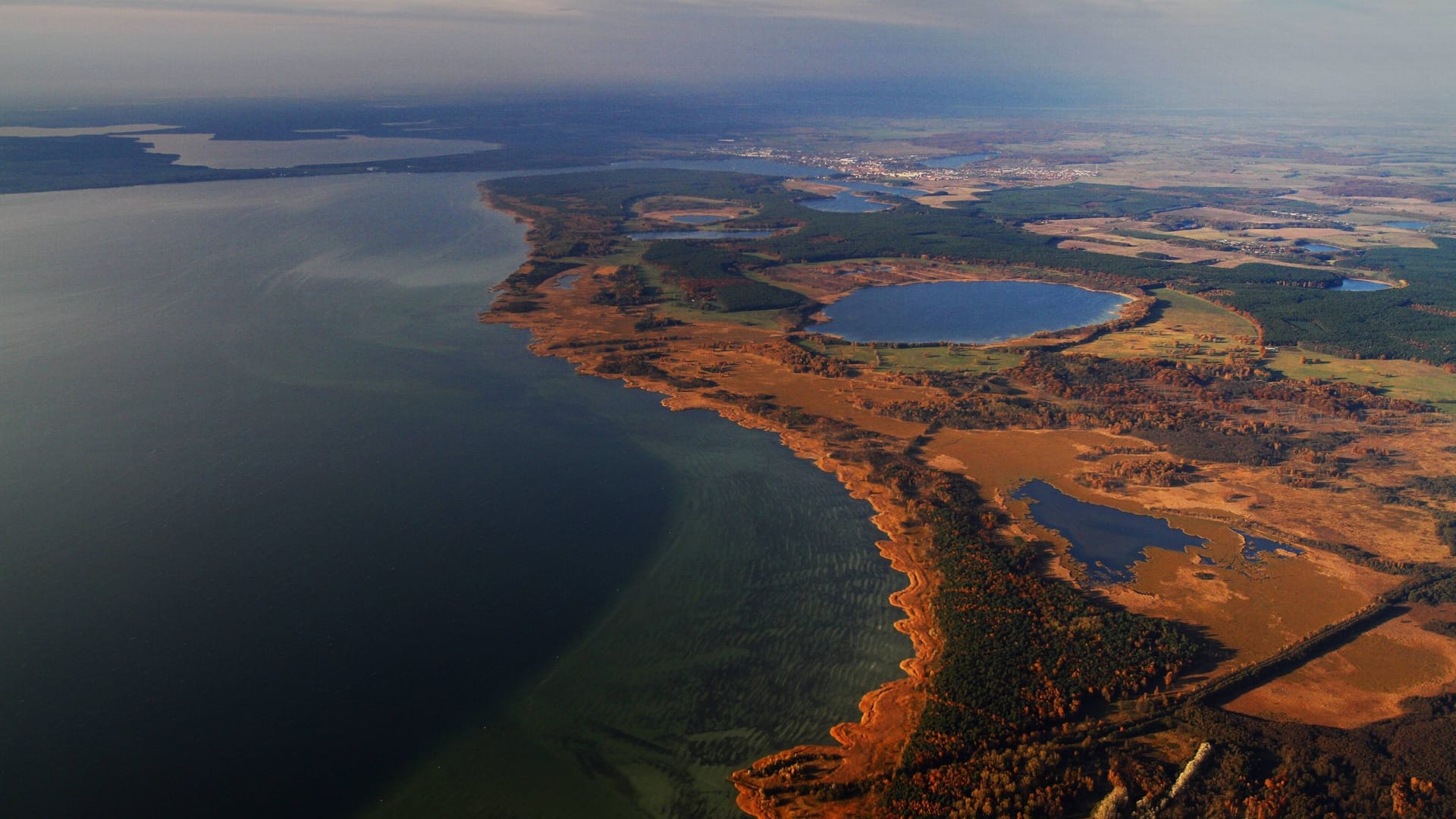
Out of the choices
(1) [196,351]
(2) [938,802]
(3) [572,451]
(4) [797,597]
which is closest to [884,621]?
(4) [797,597]

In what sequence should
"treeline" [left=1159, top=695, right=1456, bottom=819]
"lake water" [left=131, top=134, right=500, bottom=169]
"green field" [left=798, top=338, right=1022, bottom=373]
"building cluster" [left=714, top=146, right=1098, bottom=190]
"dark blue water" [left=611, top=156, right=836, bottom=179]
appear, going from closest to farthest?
"treeline" [left=1159, top=695, right=1456, bottom=819] < "green field" [left=798, top=338, right=1022, bottom=373] < "lake water" [left=131, top=134, right=500, bottom=169] < "building cluster" [left=714, top=146, right=1098, bottom=190] < "dark blue water" [left=611, top=156, right=836, bottom=179]

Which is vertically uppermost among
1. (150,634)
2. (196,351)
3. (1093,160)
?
(1093,160)

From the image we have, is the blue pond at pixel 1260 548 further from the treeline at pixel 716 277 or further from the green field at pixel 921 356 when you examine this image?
the treeline at pixel 716 277

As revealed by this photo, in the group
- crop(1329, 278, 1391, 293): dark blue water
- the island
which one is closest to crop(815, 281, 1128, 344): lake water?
the island

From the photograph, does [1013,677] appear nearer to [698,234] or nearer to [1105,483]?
[1105,483]

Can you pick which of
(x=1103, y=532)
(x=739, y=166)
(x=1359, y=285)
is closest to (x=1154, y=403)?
(x=1103, y=532)

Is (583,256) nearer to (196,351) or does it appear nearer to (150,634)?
(196,351)

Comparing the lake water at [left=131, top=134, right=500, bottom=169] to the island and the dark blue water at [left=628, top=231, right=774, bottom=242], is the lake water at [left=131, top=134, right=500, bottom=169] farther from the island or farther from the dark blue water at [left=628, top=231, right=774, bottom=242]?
the island
